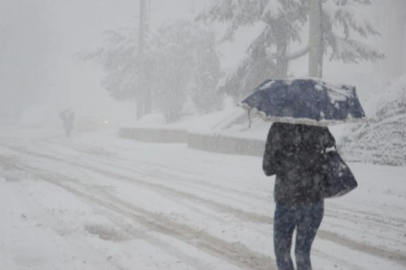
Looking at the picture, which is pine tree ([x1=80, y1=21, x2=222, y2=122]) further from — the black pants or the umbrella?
the black pants

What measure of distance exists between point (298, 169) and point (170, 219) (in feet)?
12.9

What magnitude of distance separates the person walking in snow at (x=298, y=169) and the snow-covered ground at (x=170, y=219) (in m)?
1.57

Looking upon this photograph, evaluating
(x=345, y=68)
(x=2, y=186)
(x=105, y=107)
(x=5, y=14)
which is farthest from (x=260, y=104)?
(x=105, y=107)

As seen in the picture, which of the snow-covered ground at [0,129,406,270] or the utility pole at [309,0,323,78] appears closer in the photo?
the snow-covered ground at [0,129,406,270]

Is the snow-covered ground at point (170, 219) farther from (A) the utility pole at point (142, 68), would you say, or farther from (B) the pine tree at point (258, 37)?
(A) the utility pole at point (142, 68)

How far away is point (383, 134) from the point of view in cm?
1232

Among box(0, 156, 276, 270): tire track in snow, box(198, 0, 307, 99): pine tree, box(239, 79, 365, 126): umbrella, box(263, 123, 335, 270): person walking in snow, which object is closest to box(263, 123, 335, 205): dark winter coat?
box(263, 123, 335, 270): person walking in snow

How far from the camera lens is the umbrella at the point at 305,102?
12.0ft

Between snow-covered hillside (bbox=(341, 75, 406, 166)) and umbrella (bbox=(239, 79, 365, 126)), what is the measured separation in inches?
329

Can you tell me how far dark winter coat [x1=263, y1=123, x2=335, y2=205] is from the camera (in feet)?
12.3

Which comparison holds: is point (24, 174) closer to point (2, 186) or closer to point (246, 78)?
point (2, 186)

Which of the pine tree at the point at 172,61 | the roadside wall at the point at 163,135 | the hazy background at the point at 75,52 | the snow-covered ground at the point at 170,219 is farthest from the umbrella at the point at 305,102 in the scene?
the pine tree at the point at 172,61

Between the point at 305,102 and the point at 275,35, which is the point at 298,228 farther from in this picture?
the point at 275,35

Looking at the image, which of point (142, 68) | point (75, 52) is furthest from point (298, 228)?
point (75, 52)
